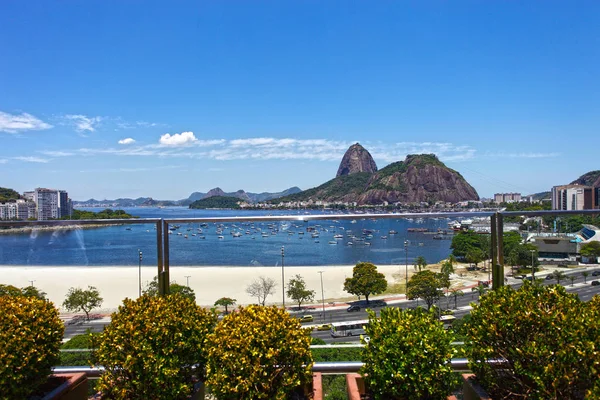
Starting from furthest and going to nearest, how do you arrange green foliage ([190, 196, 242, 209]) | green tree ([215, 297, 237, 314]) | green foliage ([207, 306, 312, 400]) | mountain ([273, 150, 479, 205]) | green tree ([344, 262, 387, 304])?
1. green foliage ([190, 196, 242, 209])
2. mountain ([273, 150, 479, 205])
3. green tree ([344, 262, 387, 304])
4. green tree ([215, 297, 237, 314])
5. green foliage ([207, 306, 312, 400])

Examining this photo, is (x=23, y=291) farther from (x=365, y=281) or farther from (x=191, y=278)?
(x=365, y=281)

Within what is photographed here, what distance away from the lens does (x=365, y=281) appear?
113 inches

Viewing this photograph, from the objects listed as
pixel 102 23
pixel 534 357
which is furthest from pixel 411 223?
pixel 102 23

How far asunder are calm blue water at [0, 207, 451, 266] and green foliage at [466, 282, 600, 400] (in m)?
0.96

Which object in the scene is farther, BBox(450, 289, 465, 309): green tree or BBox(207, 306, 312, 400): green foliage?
BBox(450, 289, 465, 309): green tree

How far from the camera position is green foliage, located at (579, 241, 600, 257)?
2916 millimetres

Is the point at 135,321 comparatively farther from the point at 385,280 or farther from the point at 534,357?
the point at 534,357

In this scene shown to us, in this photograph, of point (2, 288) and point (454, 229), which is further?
point (454, 229)

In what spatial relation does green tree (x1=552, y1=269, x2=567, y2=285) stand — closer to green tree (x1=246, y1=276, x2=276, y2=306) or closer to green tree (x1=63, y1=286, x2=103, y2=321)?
green tree (x1=246, y1=276, x2=276, y2=306)

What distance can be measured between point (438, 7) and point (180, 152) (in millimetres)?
89183

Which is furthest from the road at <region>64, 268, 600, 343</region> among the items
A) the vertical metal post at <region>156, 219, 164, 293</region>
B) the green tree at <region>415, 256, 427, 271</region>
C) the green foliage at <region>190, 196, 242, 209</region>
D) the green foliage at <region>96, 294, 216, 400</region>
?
the green foliage at <region>190, 196, 242, 209</region>

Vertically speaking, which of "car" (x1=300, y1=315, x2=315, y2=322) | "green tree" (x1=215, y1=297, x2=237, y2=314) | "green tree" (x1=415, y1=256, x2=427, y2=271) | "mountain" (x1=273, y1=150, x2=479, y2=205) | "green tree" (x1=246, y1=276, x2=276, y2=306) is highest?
"mountain" (x1=273, y1=150, x2=479, y2=205)

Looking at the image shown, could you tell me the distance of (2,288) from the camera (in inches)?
109

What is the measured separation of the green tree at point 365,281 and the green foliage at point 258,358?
87 centimetres
